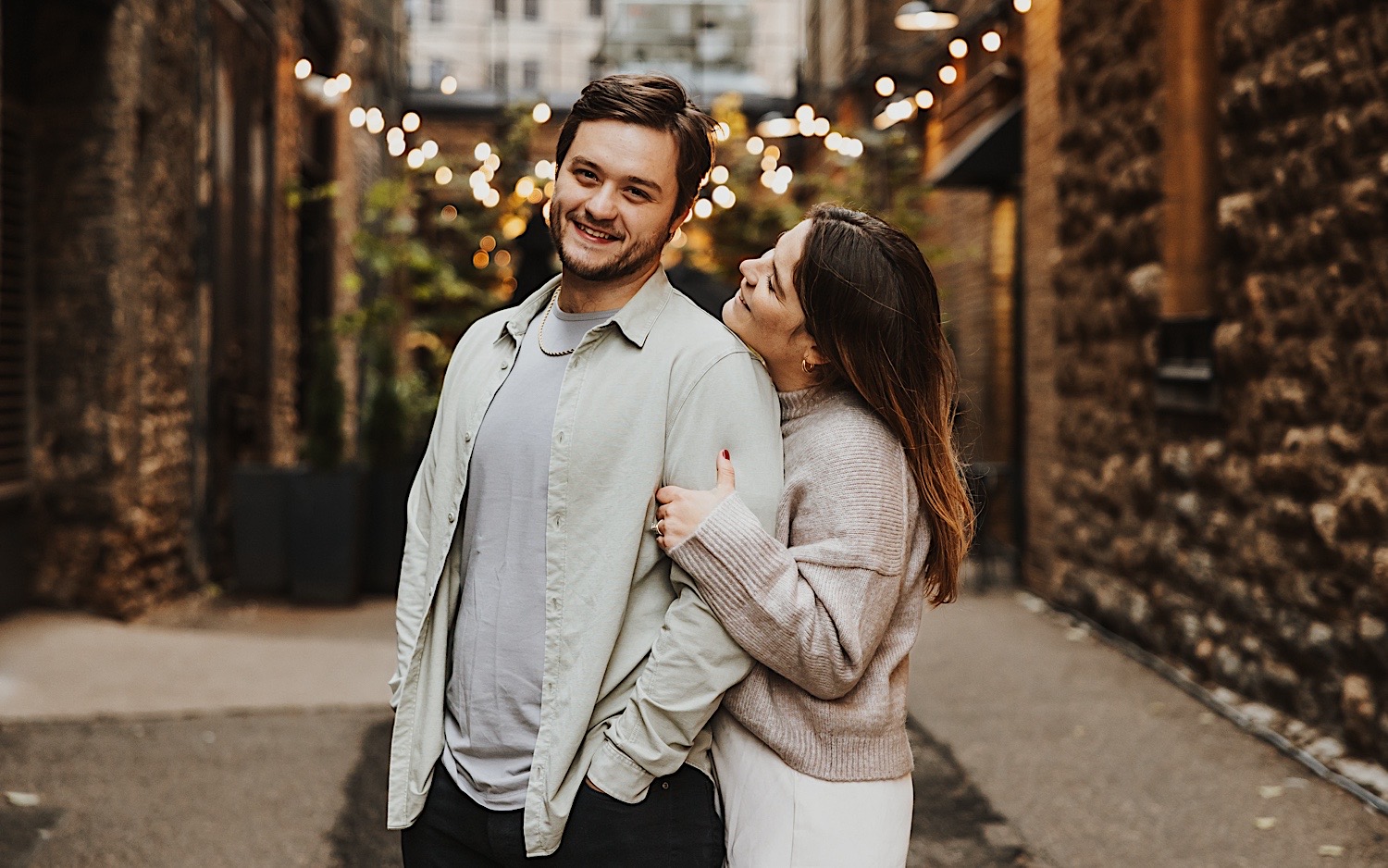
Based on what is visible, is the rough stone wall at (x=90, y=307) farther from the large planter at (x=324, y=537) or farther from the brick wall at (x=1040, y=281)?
the brick wall at (x=1040, y=281)

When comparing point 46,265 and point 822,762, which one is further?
point 46,265

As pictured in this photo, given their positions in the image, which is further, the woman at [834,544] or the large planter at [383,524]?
the large planter at [383,524]

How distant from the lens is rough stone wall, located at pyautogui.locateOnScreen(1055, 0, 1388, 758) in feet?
16.2

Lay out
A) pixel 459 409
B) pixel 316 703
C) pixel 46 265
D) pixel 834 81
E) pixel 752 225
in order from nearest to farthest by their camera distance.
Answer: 1. pixel 459 409
2. pixel 316 703
3. pixel 46 265
4. pixel 752 225
5. pixel 834 81

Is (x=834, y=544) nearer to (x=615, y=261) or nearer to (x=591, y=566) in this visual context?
(x=591, y=566)

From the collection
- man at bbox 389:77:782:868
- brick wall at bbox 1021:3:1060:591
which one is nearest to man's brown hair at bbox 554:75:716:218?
man at bbox 389:77:782:868

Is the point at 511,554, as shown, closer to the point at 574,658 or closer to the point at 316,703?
the point at 574,658

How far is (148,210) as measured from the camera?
7914mm

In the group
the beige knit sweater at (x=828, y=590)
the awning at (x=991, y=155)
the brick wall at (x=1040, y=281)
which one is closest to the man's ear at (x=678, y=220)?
the beige knit sweater at (x=828, y=590)

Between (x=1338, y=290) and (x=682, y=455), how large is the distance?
399cm

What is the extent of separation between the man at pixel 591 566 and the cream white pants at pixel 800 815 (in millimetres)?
55

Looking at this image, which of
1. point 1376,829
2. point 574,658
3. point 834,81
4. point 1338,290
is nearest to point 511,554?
point 574,658

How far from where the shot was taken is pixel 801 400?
7.03 ft

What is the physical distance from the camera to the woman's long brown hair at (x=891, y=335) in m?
2.04
